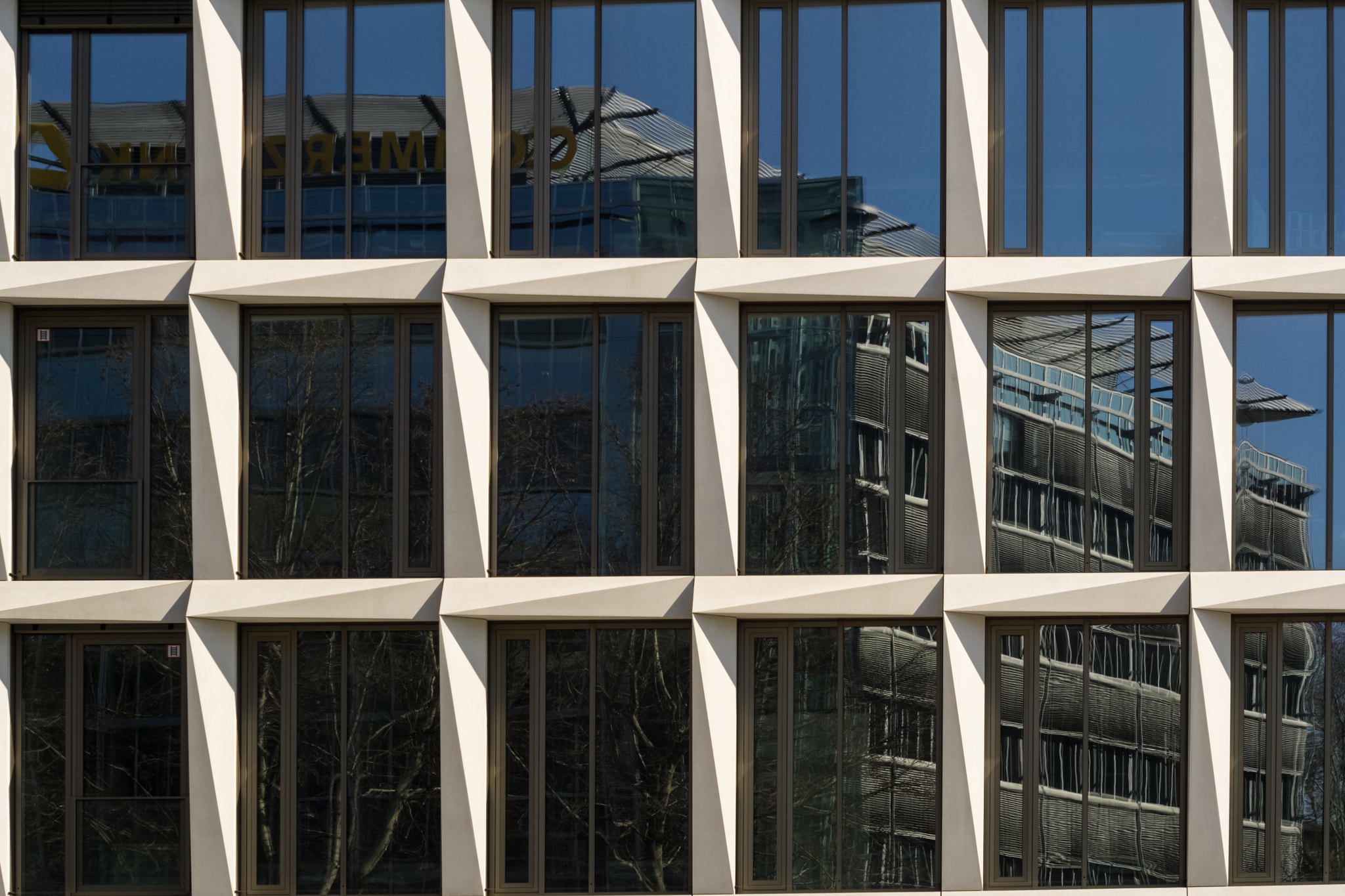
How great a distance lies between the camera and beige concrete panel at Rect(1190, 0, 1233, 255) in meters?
13.2

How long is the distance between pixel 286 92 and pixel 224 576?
17.8ft

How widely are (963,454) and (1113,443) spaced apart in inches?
68.7

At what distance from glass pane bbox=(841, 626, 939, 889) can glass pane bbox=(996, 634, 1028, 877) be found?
718mm

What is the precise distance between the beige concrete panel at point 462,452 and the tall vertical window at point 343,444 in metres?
0.39

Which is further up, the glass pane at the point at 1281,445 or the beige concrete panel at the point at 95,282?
the beige concrete panel at the point at 95,282

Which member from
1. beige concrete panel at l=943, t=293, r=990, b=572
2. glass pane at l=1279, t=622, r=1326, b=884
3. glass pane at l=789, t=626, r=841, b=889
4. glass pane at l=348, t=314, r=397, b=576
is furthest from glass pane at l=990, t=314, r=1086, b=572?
glass pane at l=348, t=314, r=397, b=576

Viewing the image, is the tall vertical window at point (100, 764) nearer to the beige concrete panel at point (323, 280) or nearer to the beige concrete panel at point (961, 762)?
the beige concrete panel at point (323, 280)

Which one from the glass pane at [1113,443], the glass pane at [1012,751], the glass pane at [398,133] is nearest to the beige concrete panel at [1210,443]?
the glass pane at [1113,443]

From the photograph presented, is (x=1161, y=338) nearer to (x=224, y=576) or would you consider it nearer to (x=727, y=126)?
(x=727, y=126)

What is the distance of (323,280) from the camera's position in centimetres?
1340

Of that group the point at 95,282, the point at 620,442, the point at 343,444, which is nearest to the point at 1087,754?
the point at 620,442

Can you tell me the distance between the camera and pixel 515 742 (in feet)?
44.9

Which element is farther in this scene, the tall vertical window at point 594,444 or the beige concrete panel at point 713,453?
the tall vertical window at point 594,444

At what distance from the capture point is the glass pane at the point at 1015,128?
44.9 ft
